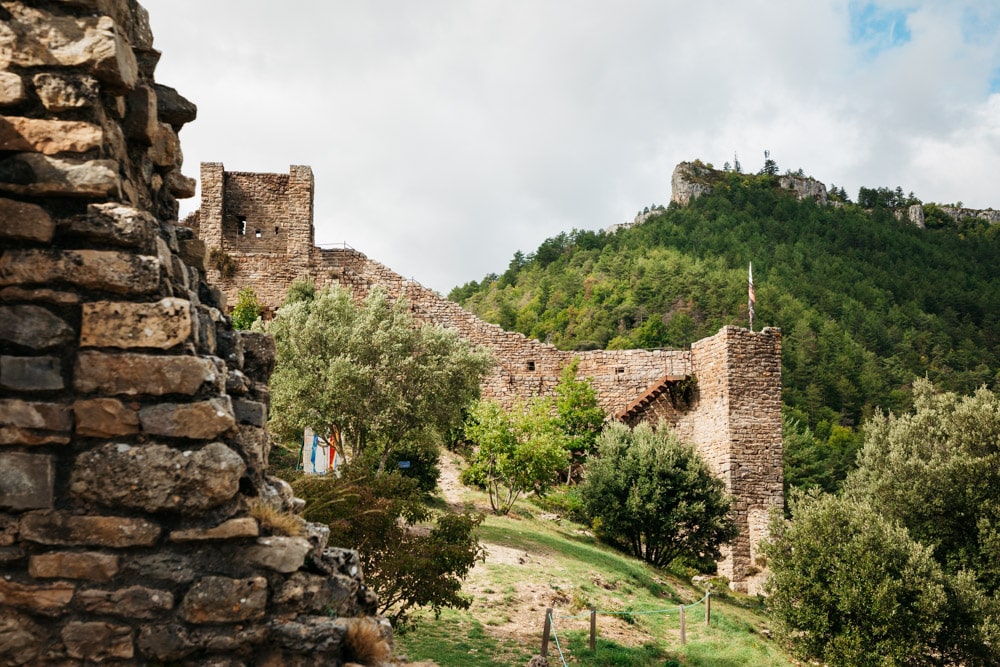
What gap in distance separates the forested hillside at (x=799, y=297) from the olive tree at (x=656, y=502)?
20698 mm

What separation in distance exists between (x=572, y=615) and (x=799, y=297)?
61.0m

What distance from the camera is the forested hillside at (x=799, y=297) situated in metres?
58.9

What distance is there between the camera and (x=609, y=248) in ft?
255

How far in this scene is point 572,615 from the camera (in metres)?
15.4

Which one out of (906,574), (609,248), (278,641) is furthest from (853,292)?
(278,641)

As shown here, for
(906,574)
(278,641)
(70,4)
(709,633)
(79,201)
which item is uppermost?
(70,4)

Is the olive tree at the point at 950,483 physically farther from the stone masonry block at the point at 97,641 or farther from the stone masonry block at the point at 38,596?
the stone masonry block at the point at 38,596

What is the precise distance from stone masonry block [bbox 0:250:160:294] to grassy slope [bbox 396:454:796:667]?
8.07 m

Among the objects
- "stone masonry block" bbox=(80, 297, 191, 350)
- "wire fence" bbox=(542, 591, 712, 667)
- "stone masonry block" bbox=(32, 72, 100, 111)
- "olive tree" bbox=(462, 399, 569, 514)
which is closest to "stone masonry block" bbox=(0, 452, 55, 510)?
"stone masonry block" bbox=(80, 297, 191, 350)

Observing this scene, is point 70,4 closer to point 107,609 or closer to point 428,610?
point 107,609

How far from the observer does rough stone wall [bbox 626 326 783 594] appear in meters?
27.3

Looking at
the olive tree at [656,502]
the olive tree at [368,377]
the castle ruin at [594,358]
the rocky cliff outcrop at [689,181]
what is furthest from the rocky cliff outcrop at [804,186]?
the olive tree at [368,377]

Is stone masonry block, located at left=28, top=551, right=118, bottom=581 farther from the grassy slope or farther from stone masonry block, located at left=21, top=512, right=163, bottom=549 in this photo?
the grassy slope

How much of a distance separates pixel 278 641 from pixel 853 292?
7881cm
